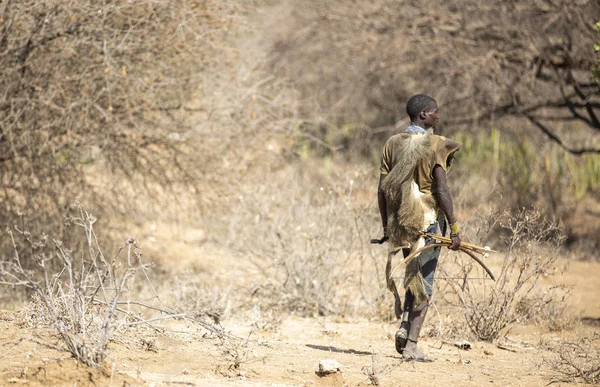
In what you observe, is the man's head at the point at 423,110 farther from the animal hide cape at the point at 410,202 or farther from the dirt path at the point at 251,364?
the dirt path at the point at 251,364

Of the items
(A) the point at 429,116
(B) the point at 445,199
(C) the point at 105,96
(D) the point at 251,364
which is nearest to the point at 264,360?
(D) the point at 251,364

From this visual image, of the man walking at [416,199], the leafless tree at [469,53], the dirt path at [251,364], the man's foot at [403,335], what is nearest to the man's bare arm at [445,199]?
the man walking at [416,199]

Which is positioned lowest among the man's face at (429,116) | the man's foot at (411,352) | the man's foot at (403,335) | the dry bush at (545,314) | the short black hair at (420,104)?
the dry bush at (545,314)

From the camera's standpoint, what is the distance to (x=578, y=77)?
14125mm

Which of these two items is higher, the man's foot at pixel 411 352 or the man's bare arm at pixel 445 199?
the man's bare arm at pixel 445 199

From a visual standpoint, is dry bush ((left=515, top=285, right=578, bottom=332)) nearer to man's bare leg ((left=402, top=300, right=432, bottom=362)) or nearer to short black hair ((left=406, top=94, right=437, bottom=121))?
man's bare leg ((left=402, top=300, right=432, bottom=362))

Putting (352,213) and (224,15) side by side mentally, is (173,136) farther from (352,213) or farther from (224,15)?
(352,213)

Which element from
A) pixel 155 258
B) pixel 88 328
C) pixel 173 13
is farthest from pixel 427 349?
pixel 155 258

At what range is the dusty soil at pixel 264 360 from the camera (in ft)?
14.1

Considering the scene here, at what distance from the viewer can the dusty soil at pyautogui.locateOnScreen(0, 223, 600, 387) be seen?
431cm

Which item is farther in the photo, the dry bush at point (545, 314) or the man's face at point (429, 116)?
the dry bush at point (545, 314)

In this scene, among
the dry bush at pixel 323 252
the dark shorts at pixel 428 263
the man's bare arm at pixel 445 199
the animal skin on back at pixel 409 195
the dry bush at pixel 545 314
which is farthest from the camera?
the dry bush at pixel 323 252

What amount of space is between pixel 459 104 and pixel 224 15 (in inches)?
229

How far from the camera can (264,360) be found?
5.04 meters
